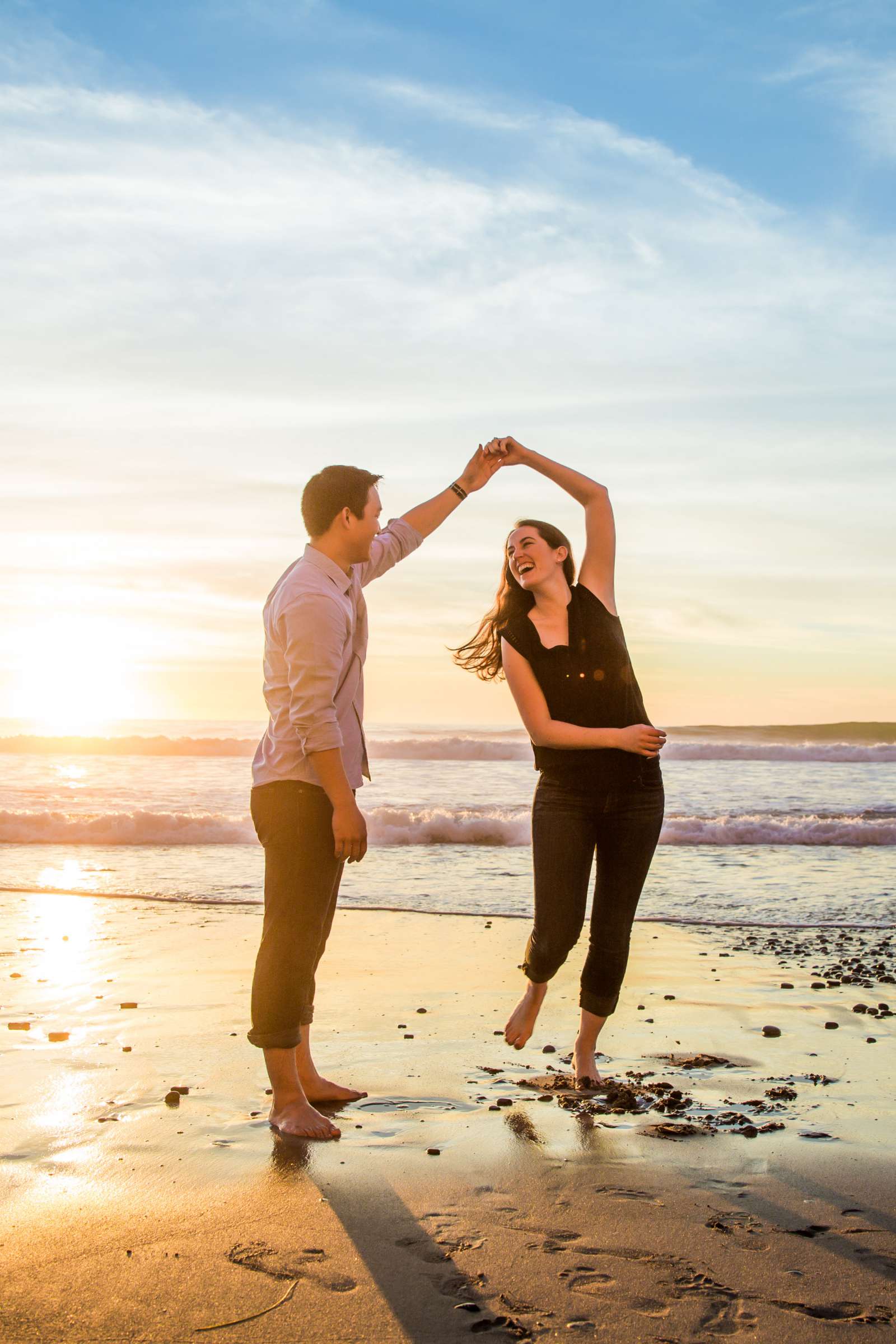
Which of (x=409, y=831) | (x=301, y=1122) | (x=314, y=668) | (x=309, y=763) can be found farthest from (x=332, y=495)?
(x=409, y=831)

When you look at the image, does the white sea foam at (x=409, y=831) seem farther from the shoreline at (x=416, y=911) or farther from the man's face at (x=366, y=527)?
the man's face at (x=366, y=527)

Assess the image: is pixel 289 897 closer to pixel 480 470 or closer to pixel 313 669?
pixel 313 669

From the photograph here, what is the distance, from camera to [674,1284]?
242 centimetres

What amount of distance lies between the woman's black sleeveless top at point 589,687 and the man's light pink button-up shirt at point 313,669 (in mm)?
677

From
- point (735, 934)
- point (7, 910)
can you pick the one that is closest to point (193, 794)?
point (7, 910)

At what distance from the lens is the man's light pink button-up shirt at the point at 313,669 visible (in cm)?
336

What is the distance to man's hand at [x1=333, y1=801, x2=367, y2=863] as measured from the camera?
11.0 ft

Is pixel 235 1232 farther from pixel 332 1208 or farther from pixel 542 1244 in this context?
pixel 542 1244

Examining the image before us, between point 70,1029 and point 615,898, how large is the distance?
254 centimetres

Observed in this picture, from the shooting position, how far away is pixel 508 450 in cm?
431

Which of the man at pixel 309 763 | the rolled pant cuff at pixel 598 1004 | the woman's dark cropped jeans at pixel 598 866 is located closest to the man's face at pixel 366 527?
the man at pixel 309 763

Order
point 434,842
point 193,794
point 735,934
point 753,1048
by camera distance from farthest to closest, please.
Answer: point 193,794 < point 434,842 < point 735,934 < point 753,1048

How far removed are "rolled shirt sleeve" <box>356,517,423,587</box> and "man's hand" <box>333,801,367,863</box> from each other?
89 cm

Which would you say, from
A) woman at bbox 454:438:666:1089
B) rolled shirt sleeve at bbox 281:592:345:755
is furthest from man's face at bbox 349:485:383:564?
woman at bbox 454:438:666:1089
